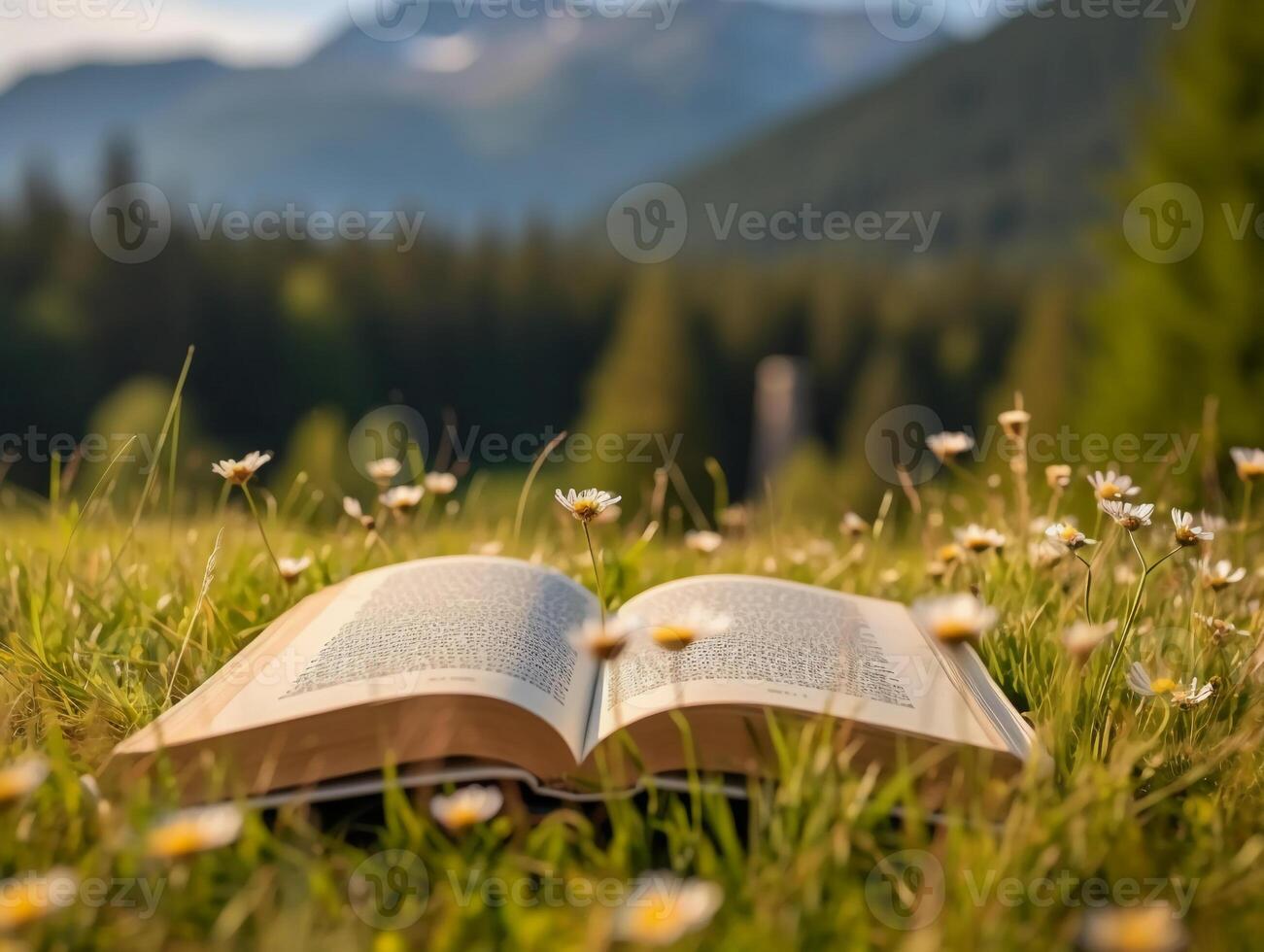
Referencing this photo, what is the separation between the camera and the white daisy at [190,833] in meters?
0.93

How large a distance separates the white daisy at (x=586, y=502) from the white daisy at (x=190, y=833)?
724 mm

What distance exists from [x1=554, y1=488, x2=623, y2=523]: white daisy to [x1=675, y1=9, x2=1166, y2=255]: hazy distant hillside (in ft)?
354

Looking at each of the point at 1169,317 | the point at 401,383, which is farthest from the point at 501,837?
the point at 401,383

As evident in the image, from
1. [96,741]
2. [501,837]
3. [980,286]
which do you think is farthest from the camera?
[980,286]

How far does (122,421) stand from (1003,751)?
33201 millimetres

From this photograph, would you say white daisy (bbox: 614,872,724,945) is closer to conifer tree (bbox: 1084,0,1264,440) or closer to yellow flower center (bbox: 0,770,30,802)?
yellow flower center (bbox: 0,770,30,802)

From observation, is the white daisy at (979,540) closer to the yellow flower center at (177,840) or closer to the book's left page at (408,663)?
the book's left page at (408,663)

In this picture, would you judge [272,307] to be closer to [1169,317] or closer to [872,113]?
[1169,317]

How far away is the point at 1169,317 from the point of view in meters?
14.9

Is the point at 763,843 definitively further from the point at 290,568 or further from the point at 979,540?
the point at 290,568

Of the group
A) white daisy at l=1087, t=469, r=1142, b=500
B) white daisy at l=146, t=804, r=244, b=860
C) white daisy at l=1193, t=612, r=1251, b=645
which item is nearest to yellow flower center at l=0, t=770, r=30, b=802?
white daisy at l=146, t=804, r=244, b=860

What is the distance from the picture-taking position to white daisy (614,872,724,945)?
859mm

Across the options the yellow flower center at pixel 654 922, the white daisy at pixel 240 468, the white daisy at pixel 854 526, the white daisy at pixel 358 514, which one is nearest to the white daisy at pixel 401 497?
the white daisy at pixel 358 514

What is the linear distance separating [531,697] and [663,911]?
45 centimetres
